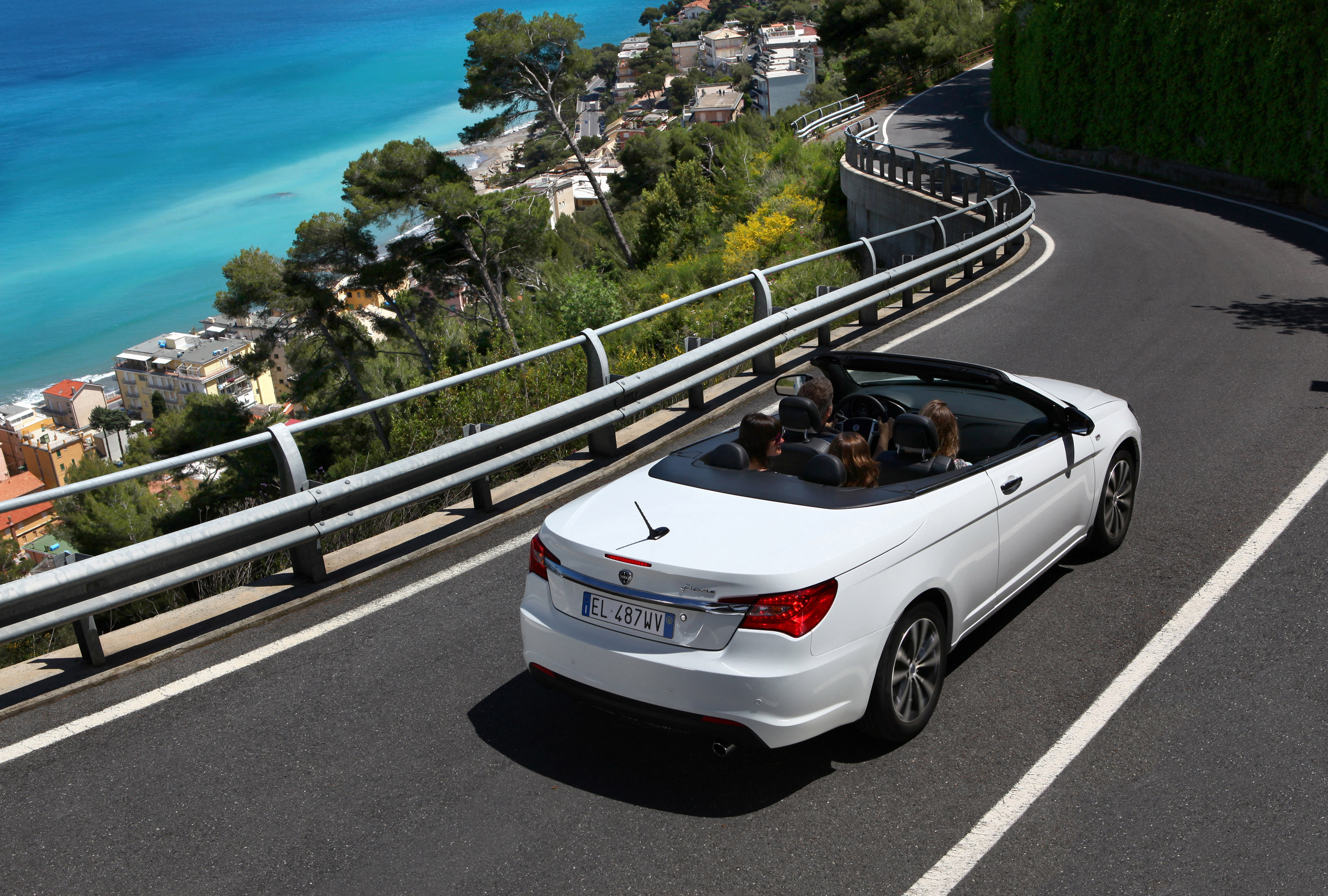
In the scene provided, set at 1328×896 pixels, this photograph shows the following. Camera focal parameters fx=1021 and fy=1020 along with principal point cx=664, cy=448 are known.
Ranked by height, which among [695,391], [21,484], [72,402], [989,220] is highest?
[989,220]

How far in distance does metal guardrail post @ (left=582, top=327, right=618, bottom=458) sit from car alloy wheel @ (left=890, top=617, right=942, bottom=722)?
3.90 m

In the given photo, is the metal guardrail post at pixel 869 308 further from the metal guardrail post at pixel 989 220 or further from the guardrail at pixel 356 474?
the metal guardrail post at pixel 989 220

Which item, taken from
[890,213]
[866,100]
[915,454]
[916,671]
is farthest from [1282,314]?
[866,100]

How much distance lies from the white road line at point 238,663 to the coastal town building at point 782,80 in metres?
135

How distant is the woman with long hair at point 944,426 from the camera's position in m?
4.99

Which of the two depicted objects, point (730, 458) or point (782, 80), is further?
point (782, 80)

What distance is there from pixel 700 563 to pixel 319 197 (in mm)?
161208

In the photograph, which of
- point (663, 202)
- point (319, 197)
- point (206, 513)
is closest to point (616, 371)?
point (206, 513)

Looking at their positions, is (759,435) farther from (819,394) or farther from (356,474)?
(356,474)

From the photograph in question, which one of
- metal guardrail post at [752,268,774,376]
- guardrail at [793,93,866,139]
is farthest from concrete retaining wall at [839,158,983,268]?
guardrail at [793,93,866,139]

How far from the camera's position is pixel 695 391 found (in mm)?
9078

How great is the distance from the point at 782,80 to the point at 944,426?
144 metres

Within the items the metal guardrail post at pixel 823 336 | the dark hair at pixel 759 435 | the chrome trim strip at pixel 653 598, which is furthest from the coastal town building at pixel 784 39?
the chrome trim strip at pixel 653 598

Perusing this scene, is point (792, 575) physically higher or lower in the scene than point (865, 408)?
lower
